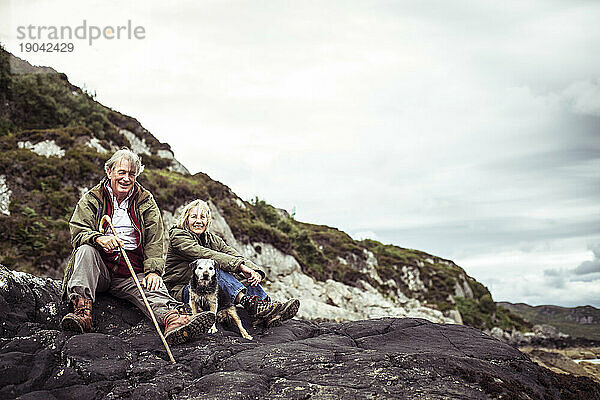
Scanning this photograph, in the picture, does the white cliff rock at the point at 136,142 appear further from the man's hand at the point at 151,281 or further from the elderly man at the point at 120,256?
the man's hand at the point at 151,281

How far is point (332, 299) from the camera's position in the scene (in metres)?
24.9

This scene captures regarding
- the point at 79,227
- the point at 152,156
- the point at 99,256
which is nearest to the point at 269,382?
the point at 99,256

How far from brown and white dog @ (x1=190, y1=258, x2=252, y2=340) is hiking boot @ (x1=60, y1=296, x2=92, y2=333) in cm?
133

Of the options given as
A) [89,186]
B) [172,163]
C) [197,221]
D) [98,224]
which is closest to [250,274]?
[197,221]

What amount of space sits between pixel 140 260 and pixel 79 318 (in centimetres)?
134

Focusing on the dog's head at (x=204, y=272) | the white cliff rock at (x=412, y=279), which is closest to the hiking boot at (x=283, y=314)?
the dog's head at (x=204, y=272)

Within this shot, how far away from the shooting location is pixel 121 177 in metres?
6.25

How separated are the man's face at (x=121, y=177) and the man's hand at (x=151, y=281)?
1.27 m

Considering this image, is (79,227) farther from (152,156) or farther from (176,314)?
(152,156)

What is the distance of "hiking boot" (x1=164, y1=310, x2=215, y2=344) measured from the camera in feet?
17.2

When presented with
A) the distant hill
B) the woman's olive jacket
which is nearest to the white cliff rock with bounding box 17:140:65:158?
the woman's olive jacket

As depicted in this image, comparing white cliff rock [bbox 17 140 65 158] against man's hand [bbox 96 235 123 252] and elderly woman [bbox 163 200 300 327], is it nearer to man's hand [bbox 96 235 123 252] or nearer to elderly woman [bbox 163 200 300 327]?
elderly woman [bbox 163 200 300 327]

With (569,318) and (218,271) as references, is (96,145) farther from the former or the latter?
(569,318)

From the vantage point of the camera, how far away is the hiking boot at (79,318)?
516cm
